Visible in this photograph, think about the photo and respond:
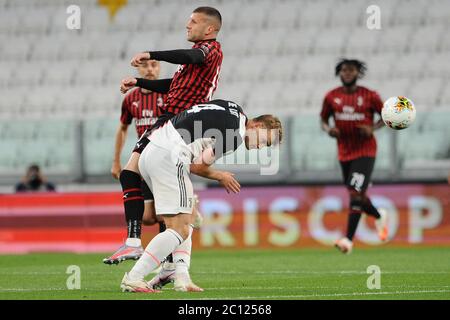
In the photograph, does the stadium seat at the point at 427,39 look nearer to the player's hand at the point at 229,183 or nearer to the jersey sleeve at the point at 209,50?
the jersey sleeve at the point at 209,50

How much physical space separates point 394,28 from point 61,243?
7.79 metres

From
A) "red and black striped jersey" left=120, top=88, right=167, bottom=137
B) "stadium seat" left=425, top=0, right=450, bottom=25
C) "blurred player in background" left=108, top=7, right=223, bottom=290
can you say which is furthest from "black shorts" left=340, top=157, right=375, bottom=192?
"stadium seat" left=425, top=0, right=450, bottom=25

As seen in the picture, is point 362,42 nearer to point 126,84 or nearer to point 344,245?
point 344,245

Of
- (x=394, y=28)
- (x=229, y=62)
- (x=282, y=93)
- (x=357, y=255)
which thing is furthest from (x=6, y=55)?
(x=357, y=255)

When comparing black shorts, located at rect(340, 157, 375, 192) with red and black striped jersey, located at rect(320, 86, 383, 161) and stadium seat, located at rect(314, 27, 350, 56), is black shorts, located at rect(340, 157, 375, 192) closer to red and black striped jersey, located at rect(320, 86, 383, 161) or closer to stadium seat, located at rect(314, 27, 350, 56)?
red and black striped jersey, located at rect(320, 86, 383, 161)

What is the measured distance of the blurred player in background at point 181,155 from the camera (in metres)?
7.32

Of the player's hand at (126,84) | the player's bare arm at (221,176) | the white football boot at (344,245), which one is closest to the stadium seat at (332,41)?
the white football boot at (344,245)

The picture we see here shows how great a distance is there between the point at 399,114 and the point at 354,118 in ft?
7.43

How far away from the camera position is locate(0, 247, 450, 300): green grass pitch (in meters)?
7.37

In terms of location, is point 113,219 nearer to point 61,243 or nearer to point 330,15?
point 61,243

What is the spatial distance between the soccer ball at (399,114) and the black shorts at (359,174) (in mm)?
1865

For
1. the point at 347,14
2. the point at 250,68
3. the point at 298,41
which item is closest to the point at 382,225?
the point at 250,68

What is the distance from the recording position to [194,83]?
26.4ft

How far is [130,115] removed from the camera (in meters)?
10.7
